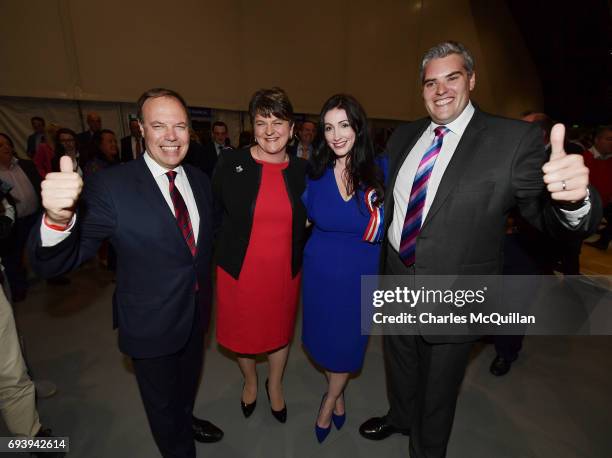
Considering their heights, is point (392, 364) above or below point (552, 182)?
below

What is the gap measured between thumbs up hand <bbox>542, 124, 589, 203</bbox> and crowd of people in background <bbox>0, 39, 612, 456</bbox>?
0.90 ft

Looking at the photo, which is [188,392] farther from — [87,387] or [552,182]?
[552,182]

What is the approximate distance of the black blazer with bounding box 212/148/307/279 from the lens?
1.86 meters

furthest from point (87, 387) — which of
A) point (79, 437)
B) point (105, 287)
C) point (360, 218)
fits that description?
point (360, 218)

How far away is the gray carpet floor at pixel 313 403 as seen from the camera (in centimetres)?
196

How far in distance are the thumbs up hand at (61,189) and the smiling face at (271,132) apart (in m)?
1.00

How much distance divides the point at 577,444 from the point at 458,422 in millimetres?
674

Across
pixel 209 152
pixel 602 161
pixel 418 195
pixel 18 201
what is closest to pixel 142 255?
pixel 418 195

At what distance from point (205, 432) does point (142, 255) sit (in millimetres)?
1317

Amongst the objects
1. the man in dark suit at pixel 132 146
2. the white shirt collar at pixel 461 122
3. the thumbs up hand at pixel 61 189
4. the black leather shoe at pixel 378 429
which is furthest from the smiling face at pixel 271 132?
the man in dark suit at pixel 132 146

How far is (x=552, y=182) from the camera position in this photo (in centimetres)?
105

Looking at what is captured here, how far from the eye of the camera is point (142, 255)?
1.35 m

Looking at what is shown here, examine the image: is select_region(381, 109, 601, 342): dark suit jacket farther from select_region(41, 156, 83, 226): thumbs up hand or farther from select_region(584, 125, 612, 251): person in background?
select_region(584, 125, 612, 251): person in background

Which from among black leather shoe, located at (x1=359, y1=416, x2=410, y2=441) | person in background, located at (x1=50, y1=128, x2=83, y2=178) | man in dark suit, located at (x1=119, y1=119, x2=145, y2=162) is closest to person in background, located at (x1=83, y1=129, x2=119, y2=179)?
person in background, located at (x1=50, y1=128, x2=83, y2=178)
